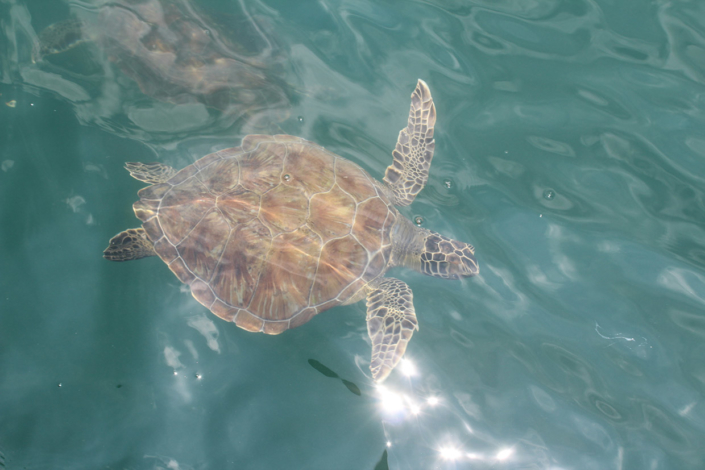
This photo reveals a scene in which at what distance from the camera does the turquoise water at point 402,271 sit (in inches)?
146

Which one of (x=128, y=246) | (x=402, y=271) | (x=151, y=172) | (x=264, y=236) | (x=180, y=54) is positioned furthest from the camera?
(x=402, y=271)

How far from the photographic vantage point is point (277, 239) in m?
3.63

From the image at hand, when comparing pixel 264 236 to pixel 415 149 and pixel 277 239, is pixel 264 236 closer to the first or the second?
pixel 277 239

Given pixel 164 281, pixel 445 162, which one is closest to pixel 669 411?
pixel 445 162

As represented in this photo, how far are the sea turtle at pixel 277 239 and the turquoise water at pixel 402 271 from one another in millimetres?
434

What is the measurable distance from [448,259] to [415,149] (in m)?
1.52

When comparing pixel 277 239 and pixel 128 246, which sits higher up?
pixel 277 239

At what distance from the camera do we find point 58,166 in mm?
4371

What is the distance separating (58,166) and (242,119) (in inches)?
92.2

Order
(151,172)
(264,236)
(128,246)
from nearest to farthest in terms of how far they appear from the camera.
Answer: (264,236), (128,246), (151,172)

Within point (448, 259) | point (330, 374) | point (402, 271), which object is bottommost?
point (330, 374)

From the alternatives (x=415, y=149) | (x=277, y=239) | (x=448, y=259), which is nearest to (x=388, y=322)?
(x=448, y=259)

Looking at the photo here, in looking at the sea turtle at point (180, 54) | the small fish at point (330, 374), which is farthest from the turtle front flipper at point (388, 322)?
the sea turtle at point (180, 54)

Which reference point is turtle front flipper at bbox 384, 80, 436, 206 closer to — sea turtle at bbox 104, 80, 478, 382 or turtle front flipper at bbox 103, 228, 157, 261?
sea turtle at bbox 104, 80, 478, 382
